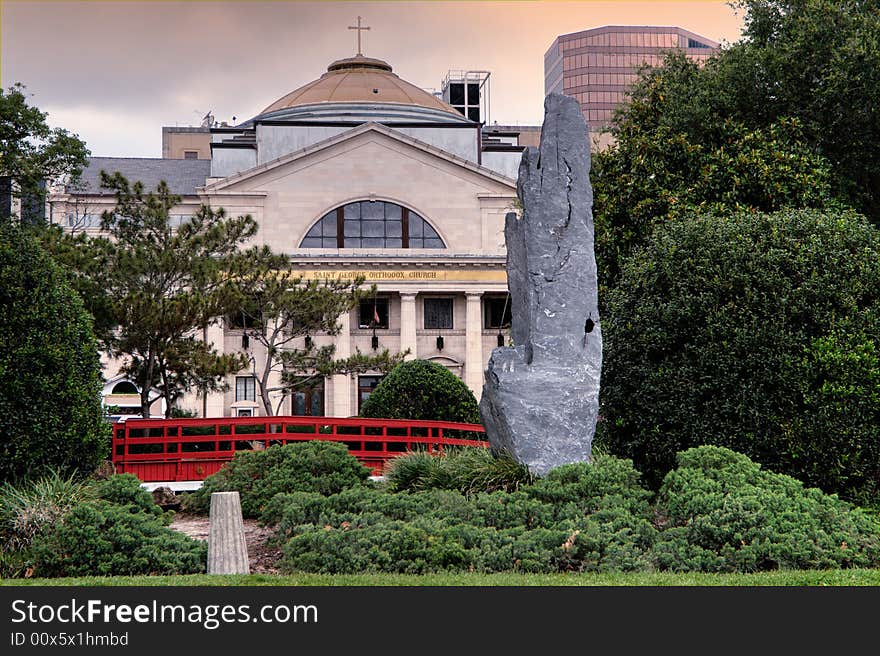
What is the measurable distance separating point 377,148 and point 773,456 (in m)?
38.0

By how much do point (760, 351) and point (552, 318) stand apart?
284 centimetres

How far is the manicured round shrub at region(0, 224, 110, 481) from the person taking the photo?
1269 cm

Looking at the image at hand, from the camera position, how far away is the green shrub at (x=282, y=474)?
1409 centimetres

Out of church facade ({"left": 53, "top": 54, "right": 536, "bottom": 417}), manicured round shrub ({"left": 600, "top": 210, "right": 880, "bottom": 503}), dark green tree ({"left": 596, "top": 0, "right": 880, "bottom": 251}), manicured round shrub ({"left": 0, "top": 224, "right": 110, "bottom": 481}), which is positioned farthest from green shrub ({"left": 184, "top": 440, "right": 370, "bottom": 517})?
church facade ({"left": 53, "top": 54, "right": 536, "bottom": 417})

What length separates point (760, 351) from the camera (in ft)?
44.2

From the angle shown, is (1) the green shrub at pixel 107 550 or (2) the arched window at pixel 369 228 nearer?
(1) the green shrub at pixel 107 550

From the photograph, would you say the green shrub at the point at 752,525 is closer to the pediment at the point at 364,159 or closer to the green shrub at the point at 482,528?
the green shrub at the point at 482,528

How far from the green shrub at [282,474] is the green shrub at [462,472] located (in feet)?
2.34

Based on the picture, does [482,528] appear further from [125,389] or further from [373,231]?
[125,389]

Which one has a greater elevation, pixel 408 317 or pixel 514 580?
pixel 408 317

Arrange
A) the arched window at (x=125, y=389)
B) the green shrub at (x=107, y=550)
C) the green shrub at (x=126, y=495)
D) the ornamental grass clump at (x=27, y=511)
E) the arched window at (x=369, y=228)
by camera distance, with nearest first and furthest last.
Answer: the green shrub at (x=107, y=550) < the ornamental grass clump at (x=27, y=511) < the green shrub at (x=126, y=495) < the arched window at (x=369, y=228) < the arched window at (x=125, y=389)

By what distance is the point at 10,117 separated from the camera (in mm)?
26016

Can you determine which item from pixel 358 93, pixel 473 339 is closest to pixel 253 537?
pixel 473 339

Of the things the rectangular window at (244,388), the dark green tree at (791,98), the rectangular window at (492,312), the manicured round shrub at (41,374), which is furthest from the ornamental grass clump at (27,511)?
the rectangular window at (492,312)
